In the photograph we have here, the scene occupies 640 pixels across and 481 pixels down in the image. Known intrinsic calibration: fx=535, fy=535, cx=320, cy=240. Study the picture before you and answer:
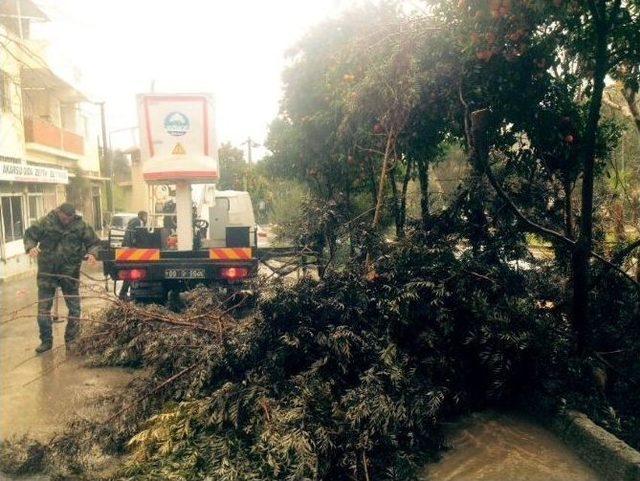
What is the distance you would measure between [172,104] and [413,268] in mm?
4167

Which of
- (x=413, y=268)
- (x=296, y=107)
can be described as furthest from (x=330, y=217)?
(x=296, y=107)

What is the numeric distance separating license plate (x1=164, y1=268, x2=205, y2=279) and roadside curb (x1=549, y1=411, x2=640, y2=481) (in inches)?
184

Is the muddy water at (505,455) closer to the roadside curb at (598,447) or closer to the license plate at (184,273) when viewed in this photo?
the roadside curb at (598,447)

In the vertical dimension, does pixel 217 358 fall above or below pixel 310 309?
below

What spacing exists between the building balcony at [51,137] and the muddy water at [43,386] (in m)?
14.1

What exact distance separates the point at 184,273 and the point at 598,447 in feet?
17.2

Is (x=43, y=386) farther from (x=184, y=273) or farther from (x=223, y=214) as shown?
(x=223, y=214)

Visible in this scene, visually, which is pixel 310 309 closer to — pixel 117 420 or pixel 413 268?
pixel 413 268

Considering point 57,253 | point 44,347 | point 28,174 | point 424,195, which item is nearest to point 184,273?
point 57,253

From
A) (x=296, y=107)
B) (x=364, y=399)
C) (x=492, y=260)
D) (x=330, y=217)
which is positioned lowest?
(x=364, y=399)

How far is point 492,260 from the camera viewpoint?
4.96 m

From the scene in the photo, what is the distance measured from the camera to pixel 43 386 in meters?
5.33

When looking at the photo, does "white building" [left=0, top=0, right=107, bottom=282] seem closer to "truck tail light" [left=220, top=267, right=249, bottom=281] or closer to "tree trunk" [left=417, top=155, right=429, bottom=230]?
"truck tail light" [left=220, top=267, right=249, bottom=281]

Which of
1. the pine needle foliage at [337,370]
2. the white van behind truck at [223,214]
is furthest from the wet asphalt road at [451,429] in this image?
the white van behind truck at [223,214]
